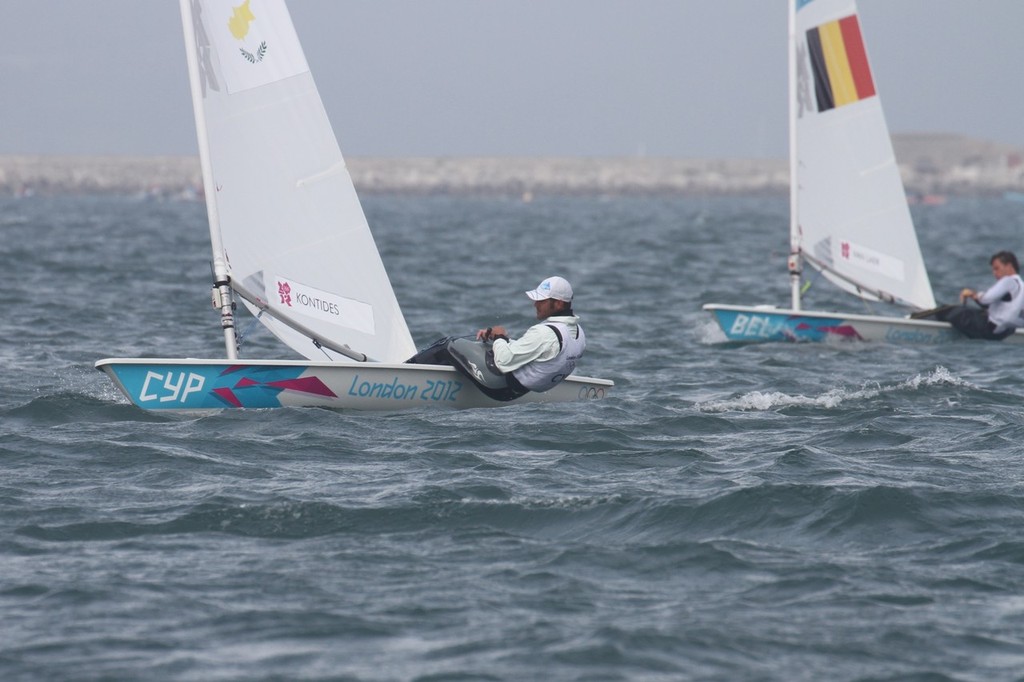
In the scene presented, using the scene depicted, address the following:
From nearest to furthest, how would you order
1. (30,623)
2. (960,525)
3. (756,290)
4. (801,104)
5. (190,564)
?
(30,623)
(190,564)
(960,525)
(801,104)
(756,290)

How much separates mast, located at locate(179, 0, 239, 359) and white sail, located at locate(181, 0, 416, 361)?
0.04 feet

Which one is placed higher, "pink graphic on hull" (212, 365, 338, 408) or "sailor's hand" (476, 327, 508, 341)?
"sailor's hand" (476, 327, 508, 341)

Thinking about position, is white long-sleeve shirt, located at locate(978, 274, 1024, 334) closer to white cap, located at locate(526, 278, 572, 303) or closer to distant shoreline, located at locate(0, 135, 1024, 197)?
white cap, located at locate(526, 278, 572, 303)

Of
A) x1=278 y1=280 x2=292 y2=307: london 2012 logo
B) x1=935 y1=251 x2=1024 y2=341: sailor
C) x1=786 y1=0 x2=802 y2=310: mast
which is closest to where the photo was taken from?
x1=278 y1=280 x2=292 y2=307: london 2012 logo

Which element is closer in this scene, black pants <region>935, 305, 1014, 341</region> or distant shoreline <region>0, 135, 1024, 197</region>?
black pants <region>935, 305, 1014, 341</region>

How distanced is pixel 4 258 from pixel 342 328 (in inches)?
811

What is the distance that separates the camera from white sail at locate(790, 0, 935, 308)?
1753 centimetres

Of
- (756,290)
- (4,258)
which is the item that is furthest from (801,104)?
(4,258)

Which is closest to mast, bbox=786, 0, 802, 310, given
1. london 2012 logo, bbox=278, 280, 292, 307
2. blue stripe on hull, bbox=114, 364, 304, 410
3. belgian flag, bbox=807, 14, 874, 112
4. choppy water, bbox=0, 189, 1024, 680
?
belgian flag, bbox=807, 14, 874, 112

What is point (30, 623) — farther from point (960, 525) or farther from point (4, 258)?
point (4, 258)

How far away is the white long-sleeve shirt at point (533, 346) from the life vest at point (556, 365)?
36 millimetres

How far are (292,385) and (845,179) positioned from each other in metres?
9.23

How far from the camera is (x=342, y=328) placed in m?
12.1

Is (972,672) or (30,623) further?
(30,623)
